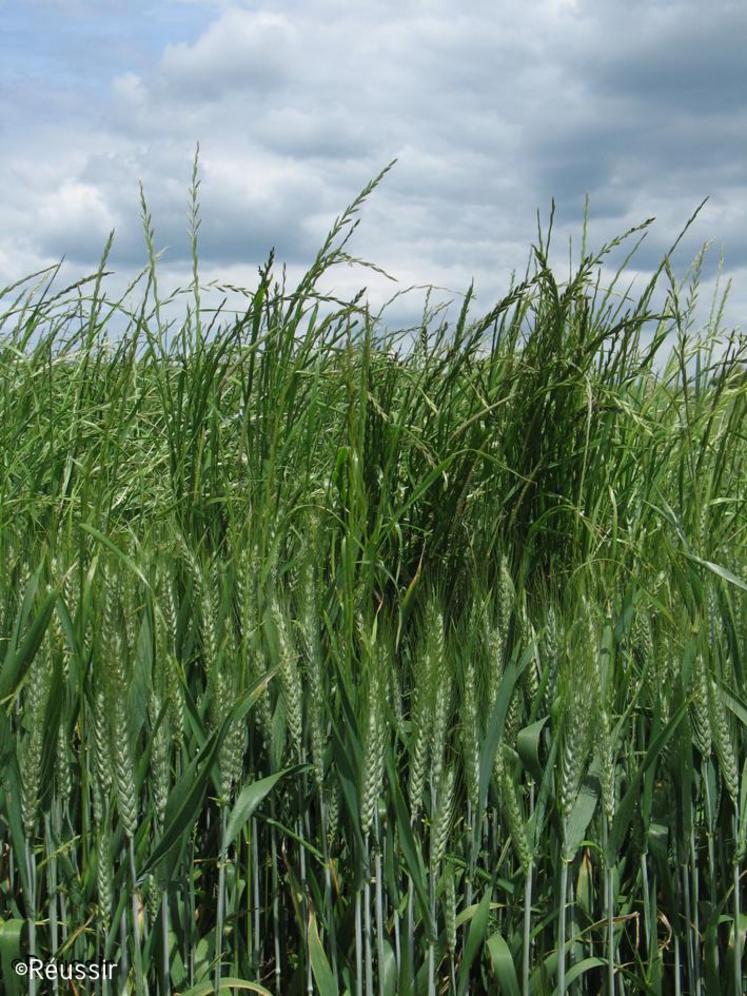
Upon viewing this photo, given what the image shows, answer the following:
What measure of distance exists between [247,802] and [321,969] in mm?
233

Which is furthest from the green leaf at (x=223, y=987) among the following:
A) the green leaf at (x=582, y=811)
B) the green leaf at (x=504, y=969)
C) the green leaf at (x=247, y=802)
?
the green leaf at (x=582, y=811)

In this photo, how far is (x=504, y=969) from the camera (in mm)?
1290

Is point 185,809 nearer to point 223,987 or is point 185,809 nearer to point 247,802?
point 247,802

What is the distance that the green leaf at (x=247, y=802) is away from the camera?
1.23 meters

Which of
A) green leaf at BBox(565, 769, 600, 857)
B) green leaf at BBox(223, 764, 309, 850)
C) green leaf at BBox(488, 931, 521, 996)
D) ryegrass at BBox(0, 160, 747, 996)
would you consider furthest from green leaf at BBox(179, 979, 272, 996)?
green leaf at BBox(565, 769, 600, 857)

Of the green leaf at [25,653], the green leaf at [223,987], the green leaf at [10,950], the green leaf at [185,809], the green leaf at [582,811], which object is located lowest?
the green leaf at [223,987]

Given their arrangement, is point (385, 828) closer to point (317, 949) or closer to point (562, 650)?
point (317, 949)

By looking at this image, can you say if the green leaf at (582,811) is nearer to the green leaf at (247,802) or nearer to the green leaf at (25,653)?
the green leaf at (247,802)

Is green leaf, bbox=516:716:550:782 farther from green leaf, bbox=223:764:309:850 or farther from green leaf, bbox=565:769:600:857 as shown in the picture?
green leaf, bbox=223:764:309:850

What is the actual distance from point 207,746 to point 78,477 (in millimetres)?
1228

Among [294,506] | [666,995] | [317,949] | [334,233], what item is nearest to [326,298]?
[334,233]

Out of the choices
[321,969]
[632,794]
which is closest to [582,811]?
[632,794]

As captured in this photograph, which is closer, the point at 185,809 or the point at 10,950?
the point at 185,809

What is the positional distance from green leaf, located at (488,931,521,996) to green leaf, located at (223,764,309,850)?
0.33 meters
